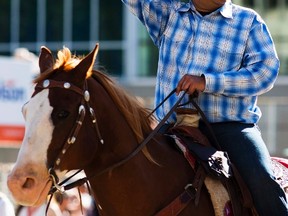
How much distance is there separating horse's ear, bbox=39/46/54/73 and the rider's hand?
2.71 ft

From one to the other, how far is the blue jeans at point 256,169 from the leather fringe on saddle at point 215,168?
52mm

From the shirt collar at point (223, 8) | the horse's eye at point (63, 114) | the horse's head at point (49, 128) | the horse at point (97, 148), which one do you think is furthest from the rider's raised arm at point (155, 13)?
the horse's eye at point (63, 114)

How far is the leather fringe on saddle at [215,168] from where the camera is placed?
588 cm

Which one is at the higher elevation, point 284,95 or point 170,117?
point 170,117

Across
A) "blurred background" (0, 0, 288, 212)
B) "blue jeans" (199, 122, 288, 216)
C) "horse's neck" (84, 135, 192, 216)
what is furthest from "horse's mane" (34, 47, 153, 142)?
"blurred background" (0, 0, 288, 212)

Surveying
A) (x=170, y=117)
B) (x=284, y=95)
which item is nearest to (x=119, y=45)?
(x=284, y=95)

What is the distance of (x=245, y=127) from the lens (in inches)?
244

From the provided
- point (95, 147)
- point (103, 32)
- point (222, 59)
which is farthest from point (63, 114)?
point (103, 32)

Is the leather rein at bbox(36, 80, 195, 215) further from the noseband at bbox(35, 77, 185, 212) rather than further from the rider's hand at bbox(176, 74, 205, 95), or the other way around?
the rider's hand at bbox(176, 74, 205, 95)

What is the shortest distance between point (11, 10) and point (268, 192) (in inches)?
911

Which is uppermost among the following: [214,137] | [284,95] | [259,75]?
[259,75]

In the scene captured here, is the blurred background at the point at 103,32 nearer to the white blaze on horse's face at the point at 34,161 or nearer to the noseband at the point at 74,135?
the noseband at the point at 74,135

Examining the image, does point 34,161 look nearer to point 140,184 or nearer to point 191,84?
point 140,184

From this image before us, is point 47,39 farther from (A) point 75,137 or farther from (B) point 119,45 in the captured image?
(A) point 75,137
